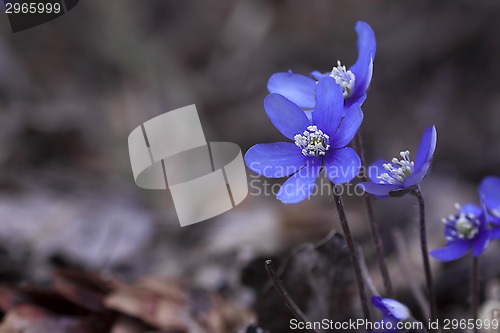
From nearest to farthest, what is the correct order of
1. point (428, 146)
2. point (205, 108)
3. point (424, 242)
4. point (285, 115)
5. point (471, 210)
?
point (428, 146), point (285, 115), point (424, 242), point (471, 210), point (205, 108)

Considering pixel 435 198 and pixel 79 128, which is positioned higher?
pixel 79 128

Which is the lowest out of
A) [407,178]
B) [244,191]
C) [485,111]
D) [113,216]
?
[485,111]

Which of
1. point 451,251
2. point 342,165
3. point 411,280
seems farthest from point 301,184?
point 411,280

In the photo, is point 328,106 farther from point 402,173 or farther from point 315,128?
point 402,173

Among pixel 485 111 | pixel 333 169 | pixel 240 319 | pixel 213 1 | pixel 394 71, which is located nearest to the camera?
pixel 333 169

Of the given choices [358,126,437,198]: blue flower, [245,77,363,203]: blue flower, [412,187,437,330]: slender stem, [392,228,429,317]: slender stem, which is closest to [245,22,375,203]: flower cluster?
[245,77,363,203]: blue flower

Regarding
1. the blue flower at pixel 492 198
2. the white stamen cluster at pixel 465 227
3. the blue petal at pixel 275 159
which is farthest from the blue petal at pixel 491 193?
the blue petal at pixel 275 159

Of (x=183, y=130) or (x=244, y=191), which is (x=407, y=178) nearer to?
(x=244, y=191)

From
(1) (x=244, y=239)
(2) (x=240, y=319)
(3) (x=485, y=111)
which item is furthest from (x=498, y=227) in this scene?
(3) (x=485, y=111)
